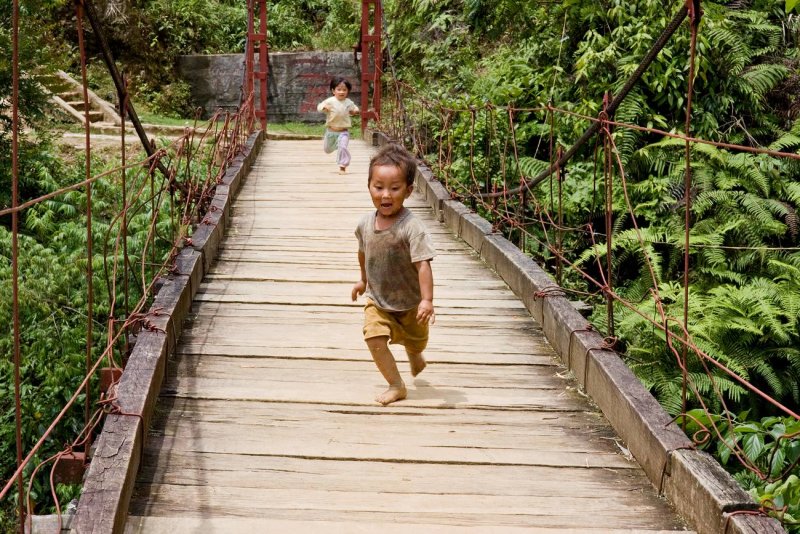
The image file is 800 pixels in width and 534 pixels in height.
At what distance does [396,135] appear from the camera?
9.41m

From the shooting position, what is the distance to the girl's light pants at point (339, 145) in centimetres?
810

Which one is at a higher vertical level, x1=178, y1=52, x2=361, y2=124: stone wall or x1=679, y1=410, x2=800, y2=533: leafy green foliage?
x1=178, y1=52, x2=361, y2=124: stone wall

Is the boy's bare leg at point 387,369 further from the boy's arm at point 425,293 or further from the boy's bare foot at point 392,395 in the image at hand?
the boy's arm at point 425,293

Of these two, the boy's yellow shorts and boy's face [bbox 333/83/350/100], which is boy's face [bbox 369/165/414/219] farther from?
boy's face [bbox 333/83/350/100]

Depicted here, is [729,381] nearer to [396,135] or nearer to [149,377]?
[149,377]

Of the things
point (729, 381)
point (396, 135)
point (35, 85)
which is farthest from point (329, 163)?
point (729, 381)

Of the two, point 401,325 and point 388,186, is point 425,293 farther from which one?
point 388,186

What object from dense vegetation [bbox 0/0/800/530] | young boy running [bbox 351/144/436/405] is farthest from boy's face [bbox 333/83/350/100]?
young boy running [bbox 351/144/436/405]

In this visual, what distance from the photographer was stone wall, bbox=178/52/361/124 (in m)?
15.9

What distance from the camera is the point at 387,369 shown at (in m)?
2.95

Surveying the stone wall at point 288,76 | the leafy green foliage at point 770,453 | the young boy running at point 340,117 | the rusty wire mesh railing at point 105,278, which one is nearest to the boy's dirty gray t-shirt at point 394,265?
the rusty wire mesh railing at point 105,278

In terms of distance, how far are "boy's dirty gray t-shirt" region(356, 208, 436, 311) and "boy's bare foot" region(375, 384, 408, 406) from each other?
281mm

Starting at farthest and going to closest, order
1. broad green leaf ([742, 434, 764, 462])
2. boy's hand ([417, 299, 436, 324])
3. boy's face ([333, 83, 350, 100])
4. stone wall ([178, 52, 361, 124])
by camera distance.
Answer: stone wall ([178, 52, 361, 124]) → boy's face ([333, 83, 350, 100]) → boy's hand ([417, 299, 436, 324]) → broad green leaf ([742, 434, 764, 462])

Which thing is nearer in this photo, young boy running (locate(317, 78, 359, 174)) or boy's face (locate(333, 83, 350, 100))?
young boy running (locate(317, 78, 359, 174))
